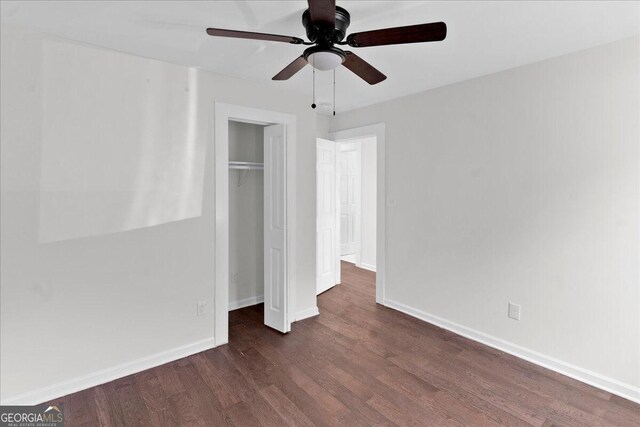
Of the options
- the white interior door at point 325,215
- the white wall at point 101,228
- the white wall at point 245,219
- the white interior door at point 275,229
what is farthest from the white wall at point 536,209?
the white wall at point 101,228

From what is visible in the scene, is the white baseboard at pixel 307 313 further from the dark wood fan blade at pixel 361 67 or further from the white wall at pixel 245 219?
the dark wood fan blade at pixel 361 67

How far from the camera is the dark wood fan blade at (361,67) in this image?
1.93m

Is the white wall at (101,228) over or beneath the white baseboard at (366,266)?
over

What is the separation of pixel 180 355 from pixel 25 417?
1.00 metres

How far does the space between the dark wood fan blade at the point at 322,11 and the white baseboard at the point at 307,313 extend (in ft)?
9.47

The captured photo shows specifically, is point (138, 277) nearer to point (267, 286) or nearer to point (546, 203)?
point (267, 286)

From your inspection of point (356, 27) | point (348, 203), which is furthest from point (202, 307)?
point (348, 203)

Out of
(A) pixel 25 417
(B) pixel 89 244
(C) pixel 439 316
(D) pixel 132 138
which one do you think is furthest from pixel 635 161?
(A) pixel 25 417

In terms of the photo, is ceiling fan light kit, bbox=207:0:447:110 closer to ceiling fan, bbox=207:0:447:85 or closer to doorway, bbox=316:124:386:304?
ceiling fan, bbox=207:0:447:85

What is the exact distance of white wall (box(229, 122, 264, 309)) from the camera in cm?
393

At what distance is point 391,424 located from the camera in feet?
6.75

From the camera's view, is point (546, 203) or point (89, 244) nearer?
point (89, 244)

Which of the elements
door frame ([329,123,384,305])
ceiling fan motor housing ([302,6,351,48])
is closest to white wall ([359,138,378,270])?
door frame ([329,123,384,305])

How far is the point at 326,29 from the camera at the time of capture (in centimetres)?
168
